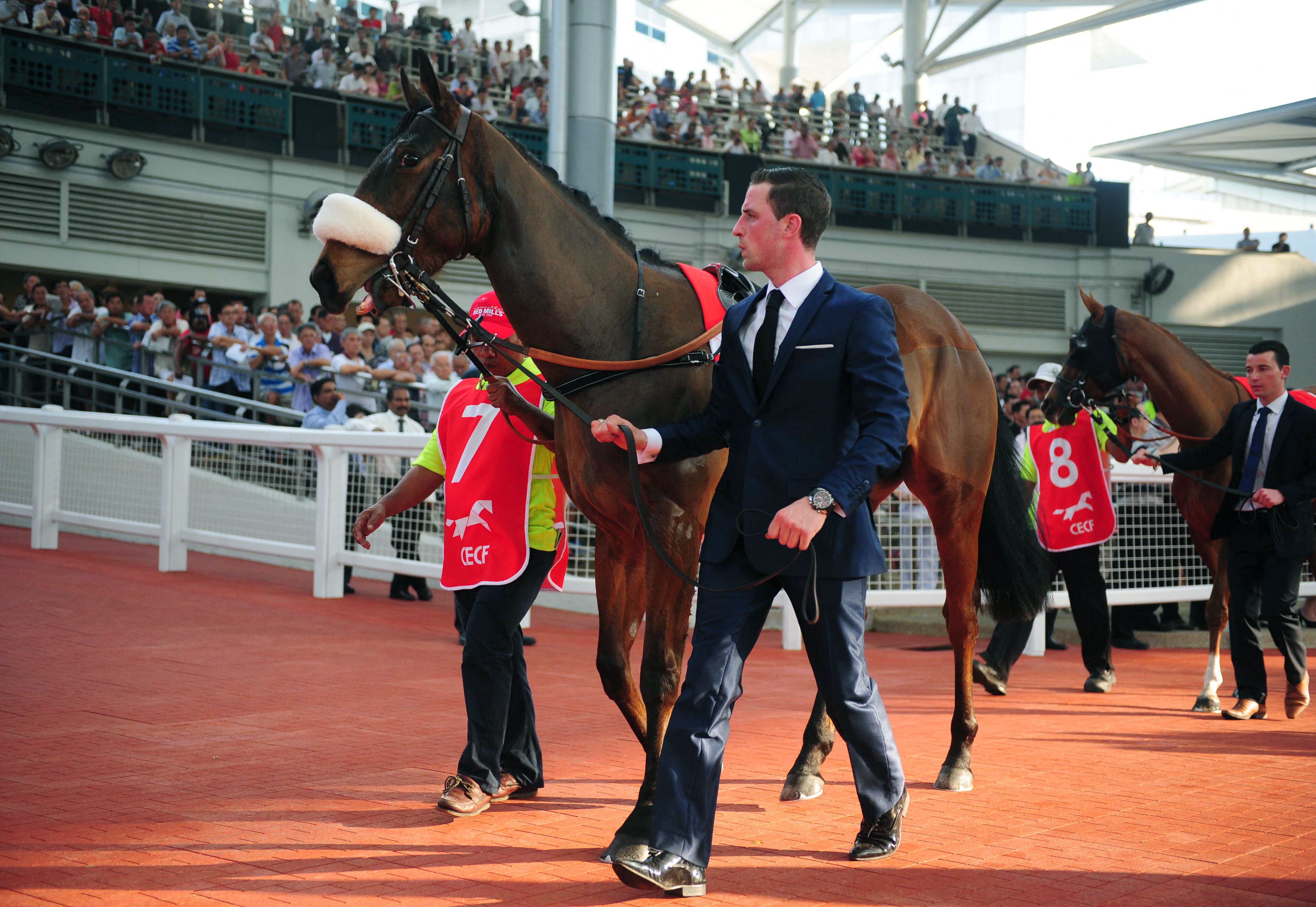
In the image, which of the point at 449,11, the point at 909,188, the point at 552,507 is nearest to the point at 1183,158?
the point at 909,188

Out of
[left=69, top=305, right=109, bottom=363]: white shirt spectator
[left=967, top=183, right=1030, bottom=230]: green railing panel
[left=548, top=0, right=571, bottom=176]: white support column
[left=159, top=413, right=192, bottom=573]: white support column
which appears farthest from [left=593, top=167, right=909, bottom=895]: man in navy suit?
[left=967, top=183, right=1030, bottom=230]: green railing panel

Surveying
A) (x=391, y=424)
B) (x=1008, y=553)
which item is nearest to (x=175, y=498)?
(x=391, y=424)

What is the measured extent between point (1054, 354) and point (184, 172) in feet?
54.9

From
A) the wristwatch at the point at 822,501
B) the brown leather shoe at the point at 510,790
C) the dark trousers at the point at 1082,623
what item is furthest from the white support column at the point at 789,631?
the wristwatch at the point at 822,501

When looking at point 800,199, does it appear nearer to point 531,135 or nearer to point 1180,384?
point 1180,384

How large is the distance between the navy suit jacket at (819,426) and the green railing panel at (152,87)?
15669mm

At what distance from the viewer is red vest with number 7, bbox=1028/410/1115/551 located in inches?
276

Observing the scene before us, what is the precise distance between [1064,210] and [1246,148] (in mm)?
6016

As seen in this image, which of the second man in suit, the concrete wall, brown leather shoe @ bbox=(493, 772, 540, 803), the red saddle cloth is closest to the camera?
brown leather shoe @ bbox=(493, 772, 540, 803)

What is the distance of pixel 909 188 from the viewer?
2259cm

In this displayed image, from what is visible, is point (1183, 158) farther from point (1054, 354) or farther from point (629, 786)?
point (629, 786)

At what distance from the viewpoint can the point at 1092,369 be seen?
22.5 feet

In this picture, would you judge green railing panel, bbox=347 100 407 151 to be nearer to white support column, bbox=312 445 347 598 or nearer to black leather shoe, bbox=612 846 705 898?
white support column, bbox=312 445 347 598

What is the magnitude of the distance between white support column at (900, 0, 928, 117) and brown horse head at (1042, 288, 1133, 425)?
20.6m
